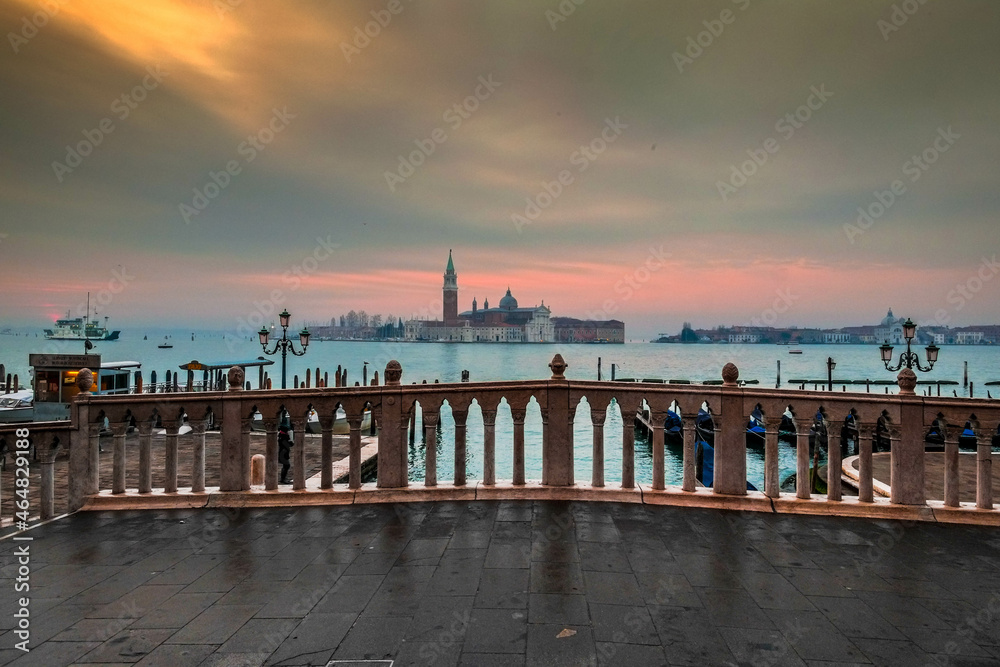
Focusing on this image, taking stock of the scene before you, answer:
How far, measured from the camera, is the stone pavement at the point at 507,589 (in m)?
2.97

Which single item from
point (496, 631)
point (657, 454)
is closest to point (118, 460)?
point (496, 631)

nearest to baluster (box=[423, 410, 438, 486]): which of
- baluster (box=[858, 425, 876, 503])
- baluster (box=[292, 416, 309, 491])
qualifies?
baluster (box=[292, 416, 309, 491])

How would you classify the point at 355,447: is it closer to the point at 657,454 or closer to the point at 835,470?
the point at 657,454

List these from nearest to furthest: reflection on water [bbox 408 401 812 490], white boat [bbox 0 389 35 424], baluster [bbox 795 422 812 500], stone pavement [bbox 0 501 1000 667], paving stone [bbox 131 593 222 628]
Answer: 1. stone pavement [bbox 0 501 1000 667]
2. paving stone [bbox 131 593 222 628]
3. baluster [bbox 795 422 812 500]
4. white boat [bbox 0 389 35 424]
5. reflection on water [bbox 408 401 812 490]

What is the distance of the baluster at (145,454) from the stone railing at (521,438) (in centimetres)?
2

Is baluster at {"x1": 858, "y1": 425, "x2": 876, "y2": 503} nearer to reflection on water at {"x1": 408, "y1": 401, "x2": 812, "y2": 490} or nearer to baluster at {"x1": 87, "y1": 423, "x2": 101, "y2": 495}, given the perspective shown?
baluster at {"x1": 87, "y1": 423, "x2": 101, "y2": 495}

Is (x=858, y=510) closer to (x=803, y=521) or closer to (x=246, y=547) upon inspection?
(x=803, y=521)

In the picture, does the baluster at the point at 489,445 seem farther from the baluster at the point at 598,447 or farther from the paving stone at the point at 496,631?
the paving stone at the point at 496,631

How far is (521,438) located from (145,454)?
4.16 m

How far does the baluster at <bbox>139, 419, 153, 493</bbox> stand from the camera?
5.65 m

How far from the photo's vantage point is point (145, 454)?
5754mm

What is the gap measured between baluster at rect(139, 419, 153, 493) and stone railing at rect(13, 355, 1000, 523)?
0.07ft

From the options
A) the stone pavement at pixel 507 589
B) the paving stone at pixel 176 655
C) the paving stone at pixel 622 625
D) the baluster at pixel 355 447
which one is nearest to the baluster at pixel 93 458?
the stone pavement at pixel 507 589

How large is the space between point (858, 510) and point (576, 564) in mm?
3356
